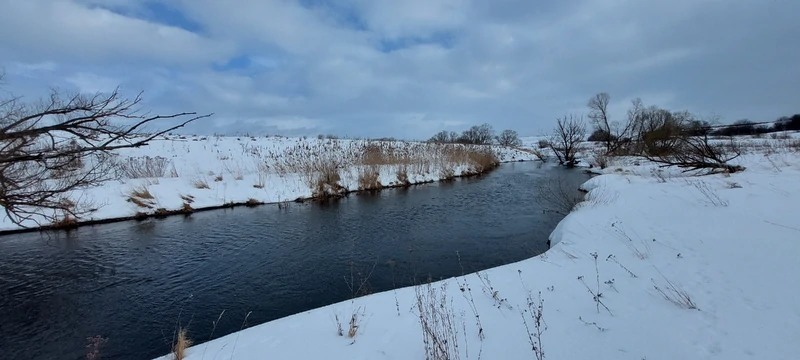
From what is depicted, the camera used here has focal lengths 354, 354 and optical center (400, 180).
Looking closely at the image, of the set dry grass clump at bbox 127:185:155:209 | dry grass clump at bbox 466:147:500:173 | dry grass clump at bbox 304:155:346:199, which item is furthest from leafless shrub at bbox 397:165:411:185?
dry grass clump at bbox 127:185:155:209

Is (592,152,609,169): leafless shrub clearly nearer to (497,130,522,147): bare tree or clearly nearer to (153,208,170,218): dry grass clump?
(153,208,170,218): dry grass clump

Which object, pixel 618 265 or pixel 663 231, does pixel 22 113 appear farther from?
pixel 663 231

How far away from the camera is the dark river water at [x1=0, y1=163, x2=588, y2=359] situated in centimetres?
488

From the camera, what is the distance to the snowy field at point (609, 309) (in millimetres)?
3084

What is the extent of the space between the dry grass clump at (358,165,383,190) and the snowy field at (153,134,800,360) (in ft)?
37.6

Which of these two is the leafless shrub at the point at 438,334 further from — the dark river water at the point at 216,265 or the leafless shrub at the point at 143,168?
the leafless shrub at the point at 143,168

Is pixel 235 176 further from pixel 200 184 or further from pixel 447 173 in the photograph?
pixel 447 173

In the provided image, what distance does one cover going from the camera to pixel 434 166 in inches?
846

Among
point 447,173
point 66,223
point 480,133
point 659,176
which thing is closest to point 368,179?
point 447,173

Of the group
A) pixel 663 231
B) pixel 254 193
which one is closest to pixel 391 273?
pixel 663 231

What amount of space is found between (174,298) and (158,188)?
9.10m

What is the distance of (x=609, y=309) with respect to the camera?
3.86 meters

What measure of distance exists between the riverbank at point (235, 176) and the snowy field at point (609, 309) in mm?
8347

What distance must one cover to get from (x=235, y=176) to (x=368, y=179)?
19.4 ft
